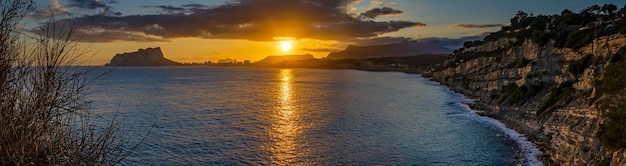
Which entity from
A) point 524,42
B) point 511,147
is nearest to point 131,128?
point 511,147

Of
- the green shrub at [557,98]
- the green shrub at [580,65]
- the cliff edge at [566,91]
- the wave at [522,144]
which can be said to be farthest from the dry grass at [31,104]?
the green shrub at [580,65]

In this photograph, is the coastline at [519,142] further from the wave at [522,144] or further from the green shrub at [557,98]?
the green shrub at [557,98]

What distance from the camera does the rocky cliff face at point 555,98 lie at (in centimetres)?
3650

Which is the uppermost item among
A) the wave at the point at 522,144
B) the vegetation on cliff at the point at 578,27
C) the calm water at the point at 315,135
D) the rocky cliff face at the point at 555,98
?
the vegetation on cliff at the point at 578,27

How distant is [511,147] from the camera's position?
4691 centimetres

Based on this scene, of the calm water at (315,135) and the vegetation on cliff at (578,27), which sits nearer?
the calm water at (315,135)

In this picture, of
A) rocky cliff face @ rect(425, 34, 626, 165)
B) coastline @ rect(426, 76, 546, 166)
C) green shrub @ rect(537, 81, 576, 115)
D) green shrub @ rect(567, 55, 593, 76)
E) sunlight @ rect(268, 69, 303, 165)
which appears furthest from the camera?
green shrub @ rect(567, 55, 593, 76)

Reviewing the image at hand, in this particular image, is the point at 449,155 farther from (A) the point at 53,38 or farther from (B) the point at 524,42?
(B) the point at 524,42

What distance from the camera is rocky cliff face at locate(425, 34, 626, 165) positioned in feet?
120

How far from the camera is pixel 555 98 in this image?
2105 inches

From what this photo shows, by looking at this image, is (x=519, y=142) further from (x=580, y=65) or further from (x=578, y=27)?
(x=578, y=27)

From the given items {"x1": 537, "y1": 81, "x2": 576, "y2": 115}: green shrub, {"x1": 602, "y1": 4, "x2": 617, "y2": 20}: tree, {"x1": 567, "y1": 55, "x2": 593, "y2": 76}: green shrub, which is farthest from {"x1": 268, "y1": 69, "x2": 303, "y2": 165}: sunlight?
{"x1": 602, "y1": 4, "x2": 617, "y2": 20}: tree

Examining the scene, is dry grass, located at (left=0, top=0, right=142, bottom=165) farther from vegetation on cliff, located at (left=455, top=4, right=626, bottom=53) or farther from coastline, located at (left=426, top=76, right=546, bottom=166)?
vegetation on cliff, located at (left=455, top=4, right=626, bottom=53)

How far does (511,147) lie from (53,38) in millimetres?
44913
